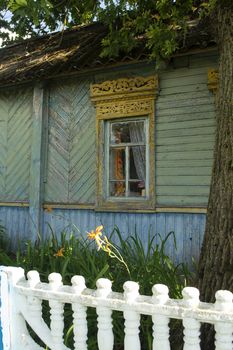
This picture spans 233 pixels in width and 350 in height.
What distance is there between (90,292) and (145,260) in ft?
6.51

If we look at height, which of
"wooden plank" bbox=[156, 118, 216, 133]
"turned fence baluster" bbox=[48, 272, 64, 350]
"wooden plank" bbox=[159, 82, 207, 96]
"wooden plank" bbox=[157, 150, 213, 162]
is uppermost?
"wooden plank" bbox=[159, 82, 207, 96]

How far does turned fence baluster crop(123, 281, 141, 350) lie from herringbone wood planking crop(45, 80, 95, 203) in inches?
208

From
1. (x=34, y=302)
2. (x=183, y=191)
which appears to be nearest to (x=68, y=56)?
(x=183, y=191)

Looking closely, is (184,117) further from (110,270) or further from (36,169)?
(110,270)

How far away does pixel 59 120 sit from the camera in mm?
8125

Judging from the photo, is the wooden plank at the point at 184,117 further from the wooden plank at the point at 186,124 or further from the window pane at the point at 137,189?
the window pane at the point at 137,189

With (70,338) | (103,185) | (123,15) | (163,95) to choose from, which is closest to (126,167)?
(103,185)

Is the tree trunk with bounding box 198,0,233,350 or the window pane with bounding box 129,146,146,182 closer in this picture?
the tree trunk with bounding box 198,0,233,350

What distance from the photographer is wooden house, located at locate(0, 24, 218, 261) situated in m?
6.61

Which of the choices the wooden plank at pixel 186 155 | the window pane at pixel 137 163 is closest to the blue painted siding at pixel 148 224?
the window pane at pixel 137 163

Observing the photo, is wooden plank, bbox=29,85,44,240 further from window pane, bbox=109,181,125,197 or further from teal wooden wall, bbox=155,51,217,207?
teal wooden wall, bbox=155,51,217,207

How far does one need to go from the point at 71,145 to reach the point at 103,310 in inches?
223

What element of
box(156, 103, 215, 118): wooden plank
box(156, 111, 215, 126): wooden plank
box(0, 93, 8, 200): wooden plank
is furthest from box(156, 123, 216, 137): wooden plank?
box(0, 93, 8, 200): wooden plank

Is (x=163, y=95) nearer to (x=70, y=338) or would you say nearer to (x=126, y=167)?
(x=126, y=167)
